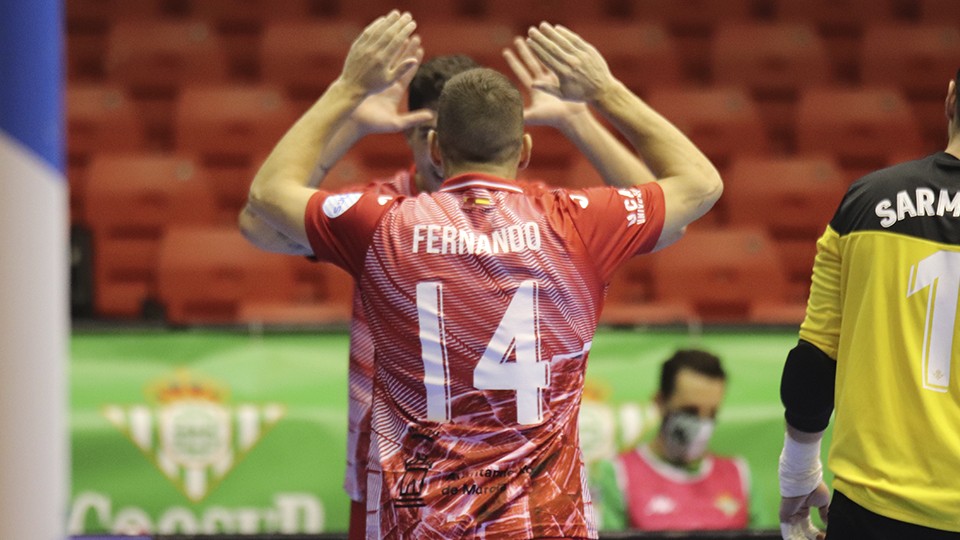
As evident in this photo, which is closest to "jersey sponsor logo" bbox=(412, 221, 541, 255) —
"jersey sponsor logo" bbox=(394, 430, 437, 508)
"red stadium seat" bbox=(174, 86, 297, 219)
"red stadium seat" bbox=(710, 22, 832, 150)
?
"jersey sponsor logo" bbox=(394, 430, 437, 508)

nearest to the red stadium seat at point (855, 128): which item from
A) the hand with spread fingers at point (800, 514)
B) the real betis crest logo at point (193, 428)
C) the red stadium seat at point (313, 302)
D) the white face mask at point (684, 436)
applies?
the red stadium seat at point (313, 302)

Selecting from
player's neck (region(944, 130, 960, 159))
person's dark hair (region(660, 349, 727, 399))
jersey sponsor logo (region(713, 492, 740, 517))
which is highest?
player's neck (region(944, 130, 960, 159))

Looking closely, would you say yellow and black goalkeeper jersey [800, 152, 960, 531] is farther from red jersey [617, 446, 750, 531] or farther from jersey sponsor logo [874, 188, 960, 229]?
red jersey [617, 446, 750, 531]

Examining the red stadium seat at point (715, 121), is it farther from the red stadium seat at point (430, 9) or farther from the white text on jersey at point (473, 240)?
the white text on jersey at point (473, 240)

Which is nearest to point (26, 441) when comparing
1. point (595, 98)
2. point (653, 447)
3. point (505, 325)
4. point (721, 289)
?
point (505, 325)

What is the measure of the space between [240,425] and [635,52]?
5.18m

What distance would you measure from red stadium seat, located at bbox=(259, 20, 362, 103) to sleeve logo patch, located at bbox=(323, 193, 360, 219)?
6.86 m

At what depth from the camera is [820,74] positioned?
32.0 feet

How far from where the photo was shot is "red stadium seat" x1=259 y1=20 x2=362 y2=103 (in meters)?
9.43

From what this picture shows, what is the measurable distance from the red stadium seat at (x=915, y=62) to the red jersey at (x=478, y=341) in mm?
7871

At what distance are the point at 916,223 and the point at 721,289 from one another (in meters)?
5.08

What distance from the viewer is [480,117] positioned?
261 cm

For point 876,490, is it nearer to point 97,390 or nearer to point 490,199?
point 490,199

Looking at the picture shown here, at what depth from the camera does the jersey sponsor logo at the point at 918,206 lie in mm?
2650
